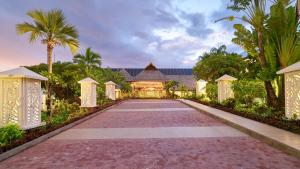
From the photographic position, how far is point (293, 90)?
33.8 feet

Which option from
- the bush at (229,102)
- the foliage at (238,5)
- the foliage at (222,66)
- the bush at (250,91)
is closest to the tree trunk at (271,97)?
the bush at (250,91)

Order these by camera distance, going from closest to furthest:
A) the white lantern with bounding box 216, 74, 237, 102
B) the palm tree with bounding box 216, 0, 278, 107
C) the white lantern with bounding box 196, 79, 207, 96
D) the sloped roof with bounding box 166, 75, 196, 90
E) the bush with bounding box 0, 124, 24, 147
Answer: the bush with bounding box 0, 124, 24, 147
the palm tree with bounding box 216, 0, 278, 107
the white lantern with bounding box 216, 74, 237, 102
the white lantern with bounding box 196, 79, 207, 96
the sloped roof with bounding box 166, 75, 196, 90

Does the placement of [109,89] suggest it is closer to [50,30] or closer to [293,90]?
[50,30]

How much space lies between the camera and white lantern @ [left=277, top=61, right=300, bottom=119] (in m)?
10.0

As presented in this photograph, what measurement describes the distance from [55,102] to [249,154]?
14.1 m

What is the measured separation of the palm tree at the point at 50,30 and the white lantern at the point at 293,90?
46.7 feet

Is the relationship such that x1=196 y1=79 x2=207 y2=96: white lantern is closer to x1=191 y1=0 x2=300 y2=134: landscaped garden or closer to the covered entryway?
x1=191 y1=0 x2=300 y2=134: landscaped garden

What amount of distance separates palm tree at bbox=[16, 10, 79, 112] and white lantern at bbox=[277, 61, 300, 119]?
46.7 ft

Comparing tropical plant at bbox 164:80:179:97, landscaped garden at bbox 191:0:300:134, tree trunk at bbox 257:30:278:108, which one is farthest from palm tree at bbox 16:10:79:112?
tropical plant at bbox 164:80:179:97

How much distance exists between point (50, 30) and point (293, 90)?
15811mm

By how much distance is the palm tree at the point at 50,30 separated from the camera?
20.0 m

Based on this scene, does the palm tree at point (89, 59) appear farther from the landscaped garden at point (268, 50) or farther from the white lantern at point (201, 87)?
the landscaped garden at point (268, 50)

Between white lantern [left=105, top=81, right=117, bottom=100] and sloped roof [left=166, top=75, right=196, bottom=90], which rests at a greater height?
sloped roof [left=166, top=75, right=196, bottom=90]

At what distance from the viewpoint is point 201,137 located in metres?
8.77
